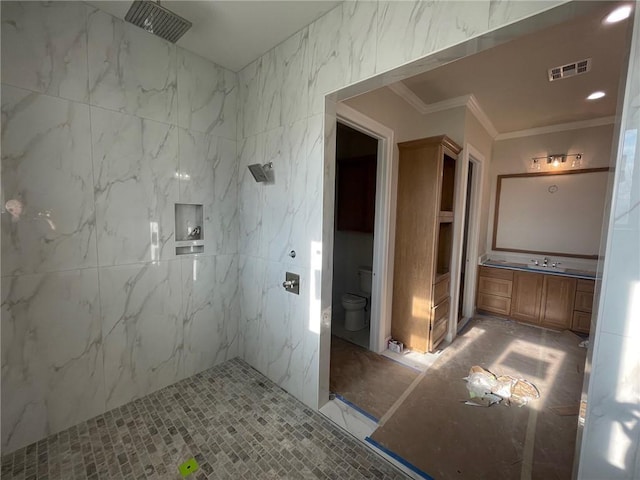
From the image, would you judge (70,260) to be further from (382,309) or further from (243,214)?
(382,309)

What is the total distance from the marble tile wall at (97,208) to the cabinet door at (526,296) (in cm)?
408

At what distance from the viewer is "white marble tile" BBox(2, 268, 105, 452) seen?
151cm

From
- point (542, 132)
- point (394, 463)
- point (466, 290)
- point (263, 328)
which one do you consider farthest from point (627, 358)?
point (542, 132)

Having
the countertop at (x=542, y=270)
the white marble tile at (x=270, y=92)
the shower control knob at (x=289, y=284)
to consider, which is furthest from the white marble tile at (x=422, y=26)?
the countertop at (x=542, y=270)

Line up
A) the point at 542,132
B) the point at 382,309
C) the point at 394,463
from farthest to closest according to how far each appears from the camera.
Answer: the point at 542,132
the point at 382,309
the point at 394,463

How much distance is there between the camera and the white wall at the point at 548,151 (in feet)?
11.5

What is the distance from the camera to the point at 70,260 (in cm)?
167

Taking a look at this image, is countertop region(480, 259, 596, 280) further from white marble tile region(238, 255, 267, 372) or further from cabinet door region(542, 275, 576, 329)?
white marble tile region(238, 255, 267, 372)

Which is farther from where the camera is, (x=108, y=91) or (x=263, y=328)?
(x=263, y=328)

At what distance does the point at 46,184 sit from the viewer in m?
1.57

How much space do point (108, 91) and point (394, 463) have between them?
2.97 meters

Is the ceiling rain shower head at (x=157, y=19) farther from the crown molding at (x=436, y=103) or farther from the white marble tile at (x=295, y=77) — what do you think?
the crown molding at (x=436, y=103)

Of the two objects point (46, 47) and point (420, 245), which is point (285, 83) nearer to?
point (46, 47)

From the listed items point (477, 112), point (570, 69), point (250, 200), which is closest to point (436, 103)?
point (477, 112)
